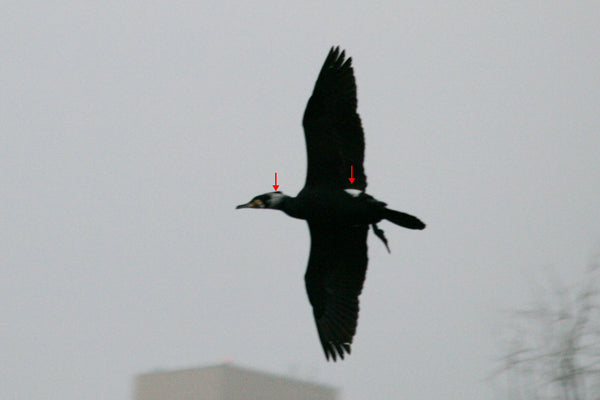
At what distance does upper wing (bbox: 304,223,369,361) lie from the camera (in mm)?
9133

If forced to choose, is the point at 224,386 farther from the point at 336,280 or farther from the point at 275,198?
the point at 275,198

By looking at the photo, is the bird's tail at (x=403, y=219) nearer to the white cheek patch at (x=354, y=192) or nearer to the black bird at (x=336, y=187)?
the black bird at (x=336, y=187)

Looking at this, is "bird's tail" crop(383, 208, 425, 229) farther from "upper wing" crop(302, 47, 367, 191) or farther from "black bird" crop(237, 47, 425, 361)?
"upper wing" crop(302, 47, 367, 191)

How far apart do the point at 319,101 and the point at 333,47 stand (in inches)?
22.2

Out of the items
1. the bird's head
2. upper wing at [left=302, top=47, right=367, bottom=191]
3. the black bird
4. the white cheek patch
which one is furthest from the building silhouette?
the white cheek patch

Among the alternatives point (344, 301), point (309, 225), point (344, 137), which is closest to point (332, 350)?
point (344, 301)

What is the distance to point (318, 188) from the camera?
351 inches

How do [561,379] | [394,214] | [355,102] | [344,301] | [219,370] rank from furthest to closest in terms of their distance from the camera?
[219,370] < [561,379] < [344,301] < [355,102] < [394,214]

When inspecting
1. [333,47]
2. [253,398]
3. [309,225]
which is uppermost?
[333,47]

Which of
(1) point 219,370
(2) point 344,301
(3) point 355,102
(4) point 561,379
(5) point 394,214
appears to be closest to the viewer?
(5) point 394,214

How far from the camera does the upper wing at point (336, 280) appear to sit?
30.0 feet

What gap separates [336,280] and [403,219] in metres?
1.56

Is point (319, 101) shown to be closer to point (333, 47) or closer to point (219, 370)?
point (333, 47)

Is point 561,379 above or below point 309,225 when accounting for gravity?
below
